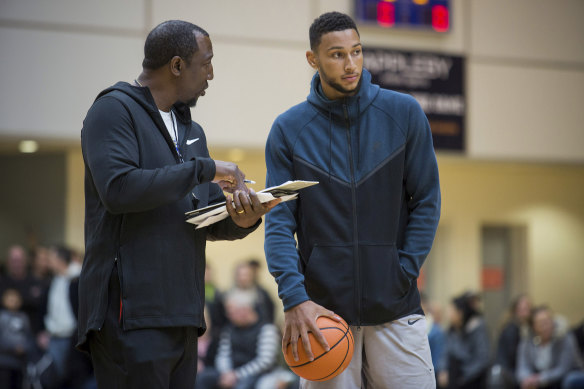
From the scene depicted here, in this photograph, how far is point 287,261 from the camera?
296 centimetres

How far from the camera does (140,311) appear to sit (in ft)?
8.20

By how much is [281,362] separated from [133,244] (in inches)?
261

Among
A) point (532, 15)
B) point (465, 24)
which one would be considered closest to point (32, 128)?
point (465, 24)

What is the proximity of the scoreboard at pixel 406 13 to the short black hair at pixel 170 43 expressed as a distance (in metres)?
7.38

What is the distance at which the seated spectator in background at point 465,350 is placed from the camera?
903cm

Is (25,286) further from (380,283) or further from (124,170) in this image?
(124,170)

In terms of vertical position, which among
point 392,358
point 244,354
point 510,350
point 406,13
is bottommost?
point 510,350

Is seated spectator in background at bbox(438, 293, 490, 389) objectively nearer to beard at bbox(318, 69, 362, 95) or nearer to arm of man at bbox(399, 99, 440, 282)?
arm of man at bbox(399, 99, 440, 282)

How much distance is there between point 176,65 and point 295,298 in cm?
89

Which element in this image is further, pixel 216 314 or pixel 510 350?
pixel 510 350

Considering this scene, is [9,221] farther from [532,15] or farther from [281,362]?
[532,15]

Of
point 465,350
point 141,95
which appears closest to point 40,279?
point 465,350

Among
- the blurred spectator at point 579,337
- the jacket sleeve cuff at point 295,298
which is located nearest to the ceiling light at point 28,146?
the blurred spectator at point 579,337

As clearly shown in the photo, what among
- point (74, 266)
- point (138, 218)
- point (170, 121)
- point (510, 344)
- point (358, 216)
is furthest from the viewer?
point (510, 344)
